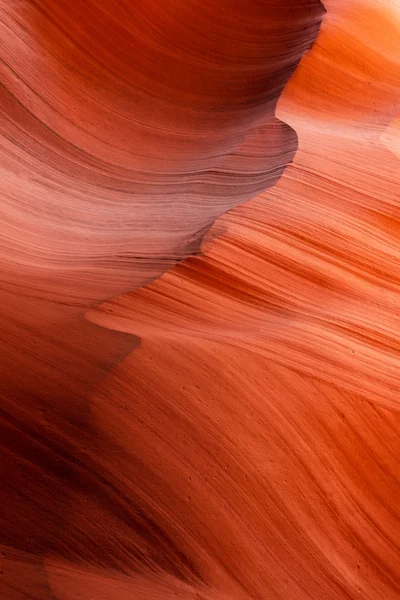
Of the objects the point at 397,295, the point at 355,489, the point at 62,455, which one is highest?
the point at 397,295

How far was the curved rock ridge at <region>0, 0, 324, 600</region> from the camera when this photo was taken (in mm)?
1090

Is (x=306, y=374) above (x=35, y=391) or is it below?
above

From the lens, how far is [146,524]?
1.10m

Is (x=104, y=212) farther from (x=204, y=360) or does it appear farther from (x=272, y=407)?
(x=272, y=407)

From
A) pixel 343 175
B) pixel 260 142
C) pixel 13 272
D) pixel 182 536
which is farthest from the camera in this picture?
pixel 260 142

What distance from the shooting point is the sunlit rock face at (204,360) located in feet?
3.54

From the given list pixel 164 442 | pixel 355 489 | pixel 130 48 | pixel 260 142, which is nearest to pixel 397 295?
pixel 355 489

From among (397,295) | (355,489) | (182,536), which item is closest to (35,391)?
(182,536)

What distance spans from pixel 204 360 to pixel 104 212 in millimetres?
912

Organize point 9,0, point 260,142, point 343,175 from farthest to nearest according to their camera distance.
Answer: point 9,0, point 260,142, point 343,175

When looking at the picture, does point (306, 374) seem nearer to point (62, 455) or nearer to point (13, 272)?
point (62, 455)

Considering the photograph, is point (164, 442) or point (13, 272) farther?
point (13, 272)

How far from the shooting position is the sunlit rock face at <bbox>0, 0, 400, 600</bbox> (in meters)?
1.08

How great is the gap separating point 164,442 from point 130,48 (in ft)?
7.01
